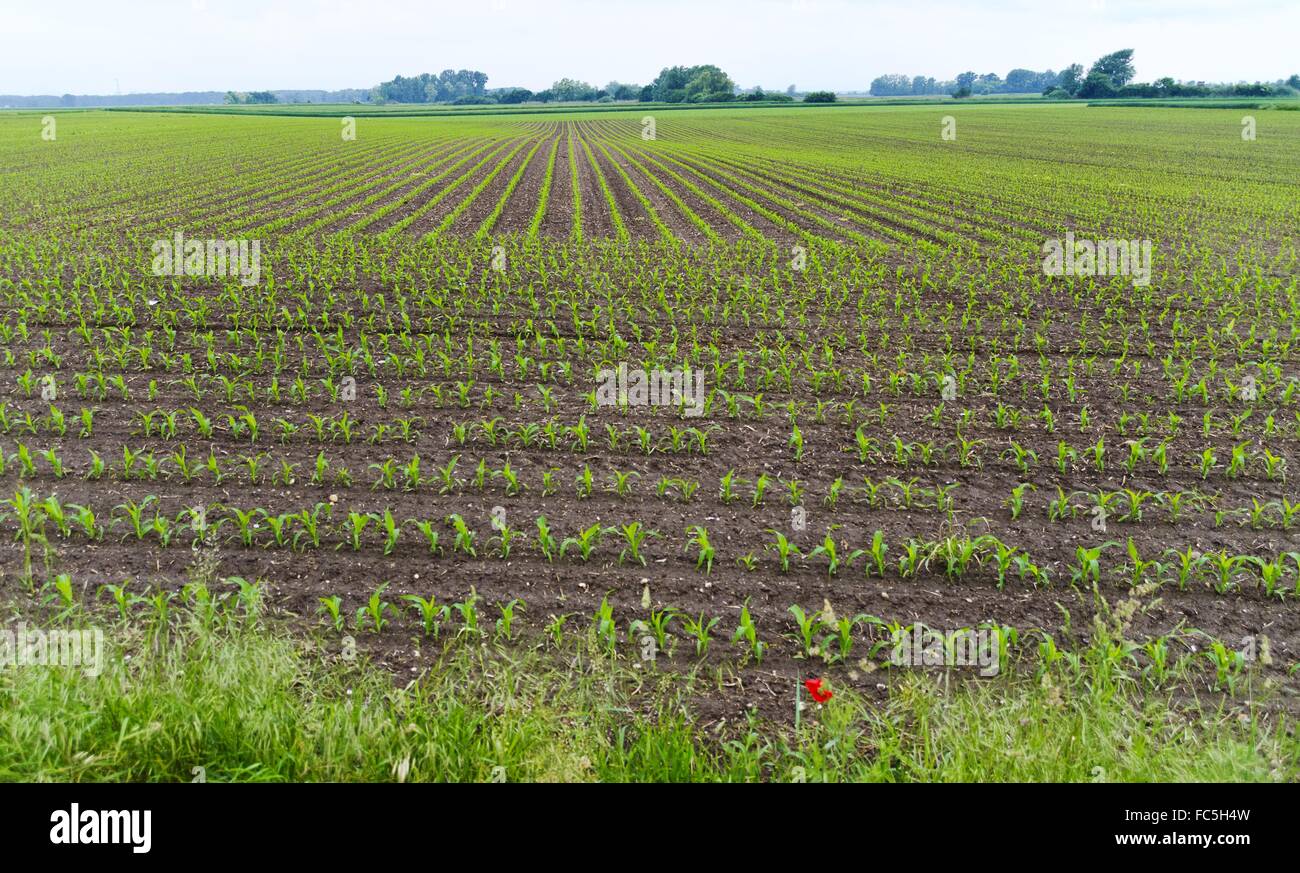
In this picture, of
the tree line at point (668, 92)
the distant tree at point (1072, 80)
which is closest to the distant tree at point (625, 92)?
the tree line at point (668, 92)

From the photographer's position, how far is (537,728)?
410 centimetres

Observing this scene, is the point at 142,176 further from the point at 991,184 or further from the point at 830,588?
the point at 830,588

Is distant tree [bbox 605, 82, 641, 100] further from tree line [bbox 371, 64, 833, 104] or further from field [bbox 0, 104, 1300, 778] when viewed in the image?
field [bbox 0, 104, 1300, 778]

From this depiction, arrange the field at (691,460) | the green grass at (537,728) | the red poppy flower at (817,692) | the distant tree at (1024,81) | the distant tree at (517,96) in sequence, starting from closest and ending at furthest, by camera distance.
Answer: the green grass at (537,728), the red poppy flower at (817,692), the field at (691,460), the distant tree at (517,96), the distant tree at (1024,81)

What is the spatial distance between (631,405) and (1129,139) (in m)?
52.2

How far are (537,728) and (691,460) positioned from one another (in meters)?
4.19

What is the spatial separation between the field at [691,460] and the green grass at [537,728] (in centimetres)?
9

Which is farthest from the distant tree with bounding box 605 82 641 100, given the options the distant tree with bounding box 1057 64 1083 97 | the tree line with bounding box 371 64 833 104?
the distant tree with bounding box 1057 64 1083 97

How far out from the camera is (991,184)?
28.8 metres

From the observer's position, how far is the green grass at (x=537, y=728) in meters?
3.73

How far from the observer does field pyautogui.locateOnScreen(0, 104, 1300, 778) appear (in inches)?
207

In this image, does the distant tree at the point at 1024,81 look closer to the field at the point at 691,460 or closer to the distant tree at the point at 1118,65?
the distant tree at the point at 1118,65

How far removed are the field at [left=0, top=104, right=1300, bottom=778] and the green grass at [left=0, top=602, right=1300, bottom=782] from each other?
0.09 meters

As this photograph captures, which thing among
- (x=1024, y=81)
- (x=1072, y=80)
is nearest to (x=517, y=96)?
(x=1072, y=80)
